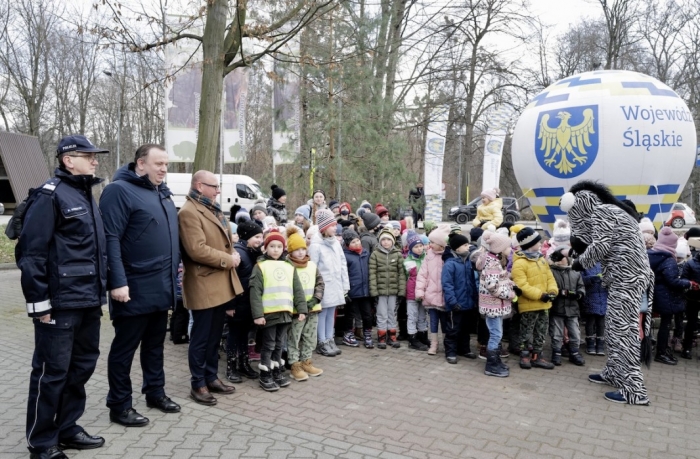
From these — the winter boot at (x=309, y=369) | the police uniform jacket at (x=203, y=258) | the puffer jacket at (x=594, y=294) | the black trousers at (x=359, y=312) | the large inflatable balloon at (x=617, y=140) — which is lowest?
the winter boot at (x=309, y=369)

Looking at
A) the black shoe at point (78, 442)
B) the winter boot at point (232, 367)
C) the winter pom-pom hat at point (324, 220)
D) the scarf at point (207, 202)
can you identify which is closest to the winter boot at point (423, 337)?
the winter pom-pom hat at point (324, 220)

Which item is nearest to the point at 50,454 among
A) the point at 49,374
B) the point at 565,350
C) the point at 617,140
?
the point at 49,374

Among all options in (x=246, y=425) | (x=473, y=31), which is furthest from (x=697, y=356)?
(x=473, y=31)

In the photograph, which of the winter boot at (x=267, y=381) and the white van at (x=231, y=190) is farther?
the white van at (x=231, y=190)

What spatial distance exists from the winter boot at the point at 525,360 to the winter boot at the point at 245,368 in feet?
10.0

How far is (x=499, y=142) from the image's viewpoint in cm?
2566

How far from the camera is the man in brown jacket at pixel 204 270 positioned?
4676mm

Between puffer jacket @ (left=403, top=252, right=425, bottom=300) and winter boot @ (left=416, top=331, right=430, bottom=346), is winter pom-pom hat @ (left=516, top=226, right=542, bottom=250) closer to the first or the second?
puffer jacket @ (left=403, top=252, right=425, bottom=300)

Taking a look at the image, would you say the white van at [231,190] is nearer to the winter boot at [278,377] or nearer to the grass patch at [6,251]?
the grass patch at [6,251]

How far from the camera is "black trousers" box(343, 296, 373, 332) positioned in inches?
287

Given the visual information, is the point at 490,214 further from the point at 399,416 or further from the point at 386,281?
the point at 399,416

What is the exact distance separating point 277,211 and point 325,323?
373 centimetres

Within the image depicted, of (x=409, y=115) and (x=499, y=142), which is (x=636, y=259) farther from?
(x=499, y=142)

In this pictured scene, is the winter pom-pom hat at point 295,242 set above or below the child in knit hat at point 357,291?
above
